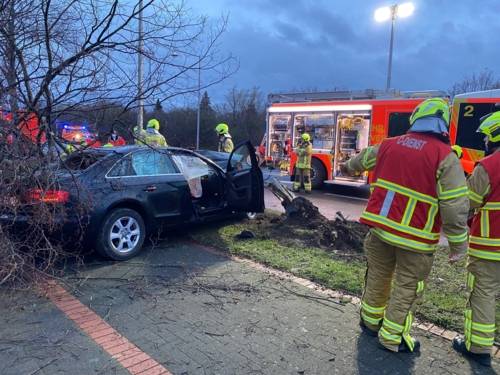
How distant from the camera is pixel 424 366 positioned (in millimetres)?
2949

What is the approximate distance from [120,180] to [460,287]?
3890 mm

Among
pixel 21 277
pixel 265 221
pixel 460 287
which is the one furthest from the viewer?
pixel 265 221

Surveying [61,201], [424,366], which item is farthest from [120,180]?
[424,366]

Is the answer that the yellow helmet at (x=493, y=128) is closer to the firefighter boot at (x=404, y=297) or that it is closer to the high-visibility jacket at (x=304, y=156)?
the firefighter boot at (x=404, y=297)

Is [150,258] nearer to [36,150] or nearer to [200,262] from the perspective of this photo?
[200,262]

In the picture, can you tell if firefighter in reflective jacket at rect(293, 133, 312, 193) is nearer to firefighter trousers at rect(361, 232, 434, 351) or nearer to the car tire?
the car tire

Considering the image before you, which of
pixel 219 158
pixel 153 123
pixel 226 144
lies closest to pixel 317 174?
pixel 226 144

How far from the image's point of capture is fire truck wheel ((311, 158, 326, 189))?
1265 centimetres

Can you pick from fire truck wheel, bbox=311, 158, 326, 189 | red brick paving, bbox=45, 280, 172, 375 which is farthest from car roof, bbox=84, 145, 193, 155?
fire truck wheel, bbox=311, 158, 326, 189

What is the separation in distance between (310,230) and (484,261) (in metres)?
3.45

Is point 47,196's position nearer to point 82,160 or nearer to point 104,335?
point 82,160

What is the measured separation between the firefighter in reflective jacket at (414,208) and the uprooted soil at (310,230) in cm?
236

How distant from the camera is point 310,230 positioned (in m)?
6.43

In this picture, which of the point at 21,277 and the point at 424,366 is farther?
the point at 21,277
